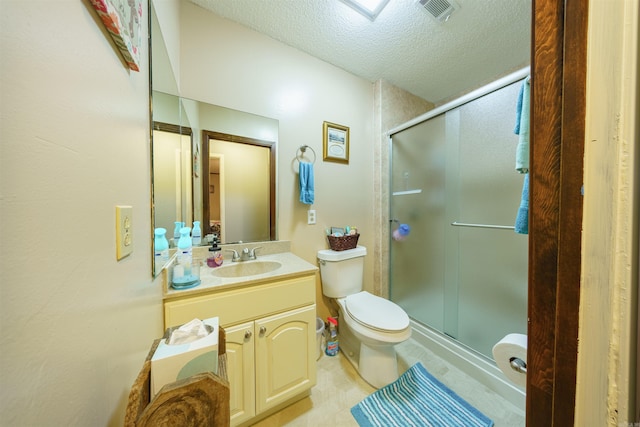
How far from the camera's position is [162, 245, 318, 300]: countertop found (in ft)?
2.69

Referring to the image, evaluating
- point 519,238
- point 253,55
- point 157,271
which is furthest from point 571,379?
point 253,55

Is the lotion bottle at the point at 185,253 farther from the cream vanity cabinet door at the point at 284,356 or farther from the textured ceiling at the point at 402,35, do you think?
the textured ceiling at the point at 402,35

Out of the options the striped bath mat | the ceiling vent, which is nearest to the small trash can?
the striped bath mat

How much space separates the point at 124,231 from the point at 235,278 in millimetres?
581

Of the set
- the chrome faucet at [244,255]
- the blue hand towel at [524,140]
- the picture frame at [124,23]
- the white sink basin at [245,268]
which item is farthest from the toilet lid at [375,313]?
the picture frame at [124,23]

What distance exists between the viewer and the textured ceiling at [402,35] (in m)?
1.23

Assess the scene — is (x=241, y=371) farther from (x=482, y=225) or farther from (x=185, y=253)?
(x=482, y=225)

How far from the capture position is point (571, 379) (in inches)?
12.9

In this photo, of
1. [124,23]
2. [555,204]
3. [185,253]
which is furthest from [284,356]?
[124,23]

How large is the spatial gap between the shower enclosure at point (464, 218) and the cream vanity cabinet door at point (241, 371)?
139 centimetres

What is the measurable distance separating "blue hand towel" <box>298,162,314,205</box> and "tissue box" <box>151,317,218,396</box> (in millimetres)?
1142

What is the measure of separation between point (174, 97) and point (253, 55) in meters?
0.71

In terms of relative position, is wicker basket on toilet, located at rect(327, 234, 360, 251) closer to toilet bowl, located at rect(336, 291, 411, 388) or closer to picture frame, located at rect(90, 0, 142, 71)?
toilet bowl, located at rect(336, 291, 411, 388)

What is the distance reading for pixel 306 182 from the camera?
1531 mm
